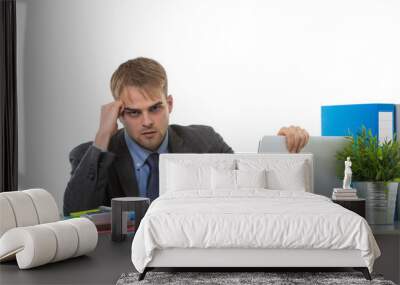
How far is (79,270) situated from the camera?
4.69 metres

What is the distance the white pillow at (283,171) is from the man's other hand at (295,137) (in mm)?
567

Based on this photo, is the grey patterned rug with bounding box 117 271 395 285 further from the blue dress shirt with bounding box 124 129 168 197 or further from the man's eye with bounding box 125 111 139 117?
the man's eye with bounding box 125 111 139 117

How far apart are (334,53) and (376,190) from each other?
162 cm

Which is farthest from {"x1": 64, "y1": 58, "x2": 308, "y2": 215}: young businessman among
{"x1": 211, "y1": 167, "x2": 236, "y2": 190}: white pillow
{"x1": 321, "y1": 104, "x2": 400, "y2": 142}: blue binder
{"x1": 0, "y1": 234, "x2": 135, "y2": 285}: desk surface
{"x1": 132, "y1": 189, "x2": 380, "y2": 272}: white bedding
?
{"x1": 132, "y1": 189, "x2": 380, "y2": 272}: white bedding

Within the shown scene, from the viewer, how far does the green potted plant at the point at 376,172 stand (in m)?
6.60

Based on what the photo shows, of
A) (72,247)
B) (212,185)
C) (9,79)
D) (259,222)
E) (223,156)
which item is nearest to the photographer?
(259,222)

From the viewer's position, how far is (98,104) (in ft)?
23.3

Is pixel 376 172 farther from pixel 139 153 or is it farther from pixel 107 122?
pixel 107 122

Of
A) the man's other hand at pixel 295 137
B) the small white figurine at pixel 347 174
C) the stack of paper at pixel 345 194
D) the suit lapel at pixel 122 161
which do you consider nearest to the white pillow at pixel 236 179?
the stack of paper at pixel 345 194

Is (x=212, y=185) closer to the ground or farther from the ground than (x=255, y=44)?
closer to the ground

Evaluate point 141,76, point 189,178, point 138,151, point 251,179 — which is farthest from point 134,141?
point 251,179

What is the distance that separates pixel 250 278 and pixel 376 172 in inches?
113

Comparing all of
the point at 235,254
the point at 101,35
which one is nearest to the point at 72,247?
the point at 235,254

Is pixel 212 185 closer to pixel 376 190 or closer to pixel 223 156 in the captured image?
pixel 223 156
